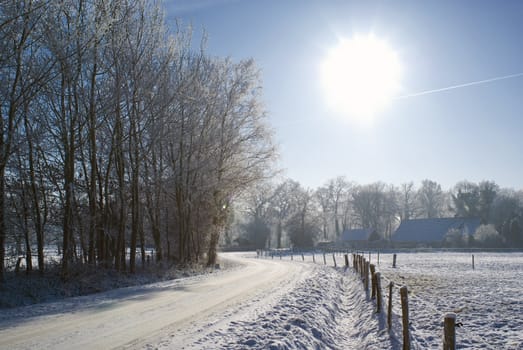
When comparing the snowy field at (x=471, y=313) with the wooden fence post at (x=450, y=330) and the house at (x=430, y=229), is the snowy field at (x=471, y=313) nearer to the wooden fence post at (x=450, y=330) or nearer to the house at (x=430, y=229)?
the wooden fence post at (x=450, y=330)

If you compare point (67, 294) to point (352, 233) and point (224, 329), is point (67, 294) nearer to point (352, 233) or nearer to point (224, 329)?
point (224, 329)

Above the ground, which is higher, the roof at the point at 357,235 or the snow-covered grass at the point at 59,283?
the snow-covered grass at the point at 59,283

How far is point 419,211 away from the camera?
351 feet

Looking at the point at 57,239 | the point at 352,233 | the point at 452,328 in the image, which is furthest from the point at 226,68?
the point at 352,233

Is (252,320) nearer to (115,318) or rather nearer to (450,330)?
(115,318)

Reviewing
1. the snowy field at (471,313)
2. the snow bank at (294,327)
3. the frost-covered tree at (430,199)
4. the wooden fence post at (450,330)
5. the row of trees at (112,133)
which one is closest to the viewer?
the wooden fence post at (450,330)

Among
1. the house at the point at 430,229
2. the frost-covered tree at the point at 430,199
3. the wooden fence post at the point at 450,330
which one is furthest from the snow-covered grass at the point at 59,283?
the frost-covered tree at the point at 430,199

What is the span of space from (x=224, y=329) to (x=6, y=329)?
4.44 meters

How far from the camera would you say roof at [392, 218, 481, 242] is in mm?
73000

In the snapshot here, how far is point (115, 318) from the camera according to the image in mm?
10203

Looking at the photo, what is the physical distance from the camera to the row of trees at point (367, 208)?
68750 mm

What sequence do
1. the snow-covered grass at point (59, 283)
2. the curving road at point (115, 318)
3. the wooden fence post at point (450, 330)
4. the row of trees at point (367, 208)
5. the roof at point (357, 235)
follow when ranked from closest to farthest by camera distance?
the wooden fence post at point (450, 330) → the curving road at point (115, 318) → the snow-covered grass at point (59, 283) → the row of trees at point (367, 208) → the roof at point (357, 235)

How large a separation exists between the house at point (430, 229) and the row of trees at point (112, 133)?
53130 millimetres

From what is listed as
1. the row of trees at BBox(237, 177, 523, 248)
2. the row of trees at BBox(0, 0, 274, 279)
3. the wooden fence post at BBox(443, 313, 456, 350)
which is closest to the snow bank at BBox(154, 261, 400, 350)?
the wooden fence post at BBox(443, 313, 456, 350)
